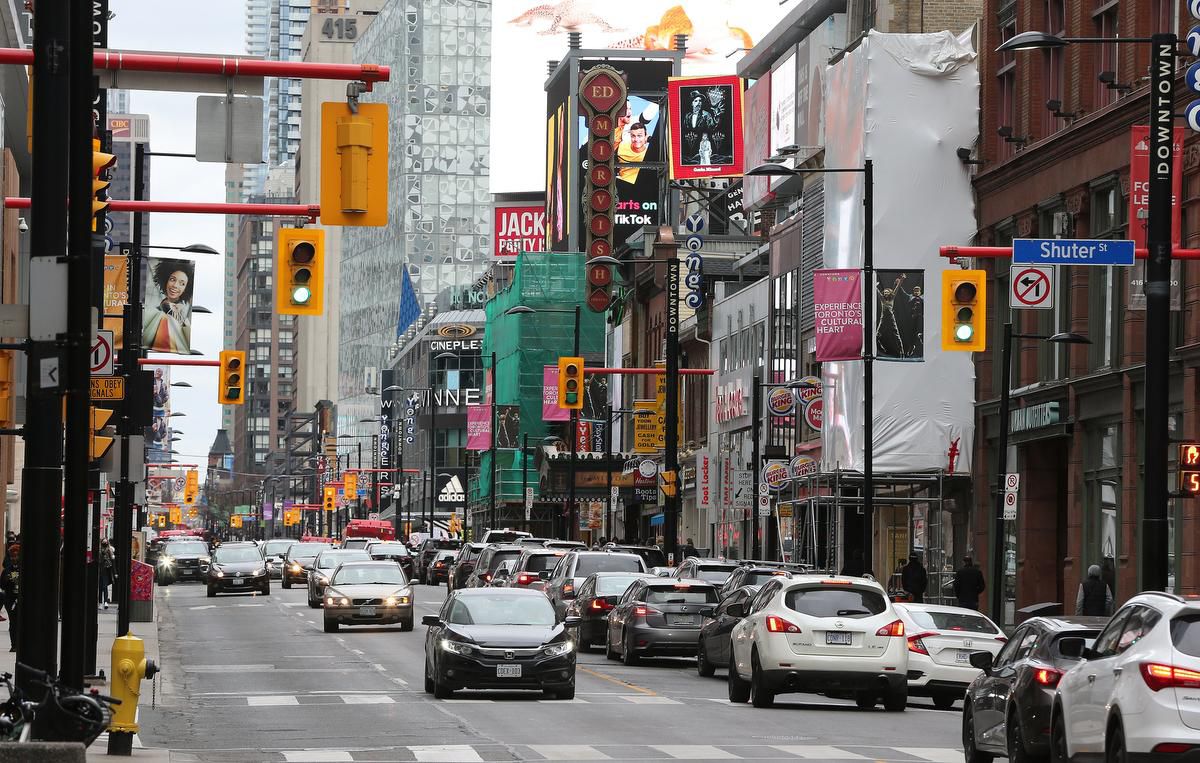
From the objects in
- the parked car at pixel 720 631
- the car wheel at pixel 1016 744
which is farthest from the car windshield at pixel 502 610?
the car wheel at pixel 1016 744

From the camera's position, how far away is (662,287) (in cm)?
8562

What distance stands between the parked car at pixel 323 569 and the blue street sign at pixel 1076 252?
98.4ft

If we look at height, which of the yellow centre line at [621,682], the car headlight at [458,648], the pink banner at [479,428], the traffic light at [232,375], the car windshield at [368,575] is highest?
the traffic light at [232,375]

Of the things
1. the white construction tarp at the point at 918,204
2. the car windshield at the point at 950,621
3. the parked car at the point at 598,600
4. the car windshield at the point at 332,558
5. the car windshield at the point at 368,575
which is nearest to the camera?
the car windshield at the point at 950,621

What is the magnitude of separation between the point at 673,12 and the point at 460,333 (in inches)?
1181

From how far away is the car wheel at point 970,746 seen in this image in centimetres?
1806

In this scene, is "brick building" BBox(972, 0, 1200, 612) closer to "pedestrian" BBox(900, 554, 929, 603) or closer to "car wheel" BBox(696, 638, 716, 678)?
"pedestrian" BBox(900, 554, 929, 603)

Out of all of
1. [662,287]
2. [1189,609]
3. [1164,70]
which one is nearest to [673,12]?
[662,287]

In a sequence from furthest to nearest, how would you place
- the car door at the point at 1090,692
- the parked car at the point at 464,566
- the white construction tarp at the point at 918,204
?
the parked car at the point at 464,566, the white construction tarp at the point at 918,204, the car door at the point at 1090,692

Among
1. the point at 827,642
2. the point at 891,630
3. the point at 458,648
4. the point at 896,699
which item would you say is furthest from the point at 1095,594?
the point at 458,648

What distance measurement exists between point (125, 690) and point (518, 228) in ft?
484

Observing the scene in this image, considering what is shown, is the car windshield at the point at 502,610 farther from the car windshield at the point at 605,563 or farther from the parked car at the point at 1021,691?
the car windshield at the point at 605,563

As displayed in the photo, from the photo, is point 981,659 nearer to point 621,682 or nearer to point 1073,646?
point 1073,646

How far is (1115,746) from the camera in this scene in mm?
13961
